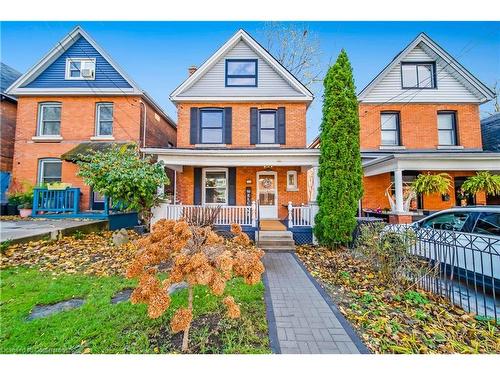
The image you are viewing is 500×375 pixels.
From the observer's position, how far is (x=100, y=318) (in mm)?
3262

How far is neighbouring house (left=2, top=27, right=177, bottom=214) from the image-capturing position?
12.1 meters

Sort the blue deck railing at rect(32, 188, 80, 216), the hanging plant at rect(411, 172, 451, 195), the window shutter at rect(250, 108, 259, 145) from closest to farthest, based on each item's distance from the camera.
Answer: the hanging plant at rect(411, 172, 451, 195) < the blue deck railing at rect(32, 188, 80, 216) < the window shutter at rect(250, 108, 259, 145)

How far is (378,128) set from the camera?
39.8 ft

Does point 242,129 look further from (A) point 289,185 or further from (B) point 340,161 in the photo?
(B) point 340,161

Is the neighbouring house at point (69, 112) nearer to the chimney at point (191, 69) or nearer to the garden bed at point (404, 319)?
the chimney at point (191, 69)

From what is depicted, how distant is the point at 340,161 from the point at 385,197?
5.59 metres

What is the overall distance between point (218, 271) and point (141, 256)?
2.99ft

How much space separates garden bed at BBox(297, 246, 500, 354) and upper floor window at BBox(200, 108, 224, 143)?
26.5 ft

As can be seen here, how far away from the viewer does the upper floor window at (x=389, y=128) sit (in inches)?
482

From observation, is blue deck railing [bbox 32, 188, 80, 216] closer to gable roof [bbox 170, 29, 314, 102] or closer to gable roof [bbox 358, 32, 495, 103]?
gable roof [bbox 170, 29, 314, 102]

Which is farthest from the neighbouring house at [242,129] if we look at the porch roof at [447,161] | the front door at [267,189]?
the porch roof at [447,161]

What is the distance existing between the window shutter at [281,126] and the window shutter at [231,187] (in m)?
2.67

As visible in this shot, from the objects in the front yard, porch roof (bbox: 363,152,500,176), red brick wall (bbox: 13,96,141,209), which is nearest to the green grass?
the front yard

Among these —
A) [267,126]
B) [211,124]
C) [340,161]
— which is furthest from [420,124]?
[211,124]
